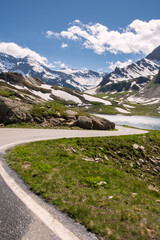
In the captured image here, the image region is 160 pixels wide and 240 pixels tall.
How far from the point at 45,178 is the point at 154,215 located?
616cm

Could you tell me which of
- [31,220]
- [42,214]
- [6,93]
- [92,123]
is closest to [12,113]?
[92,123]

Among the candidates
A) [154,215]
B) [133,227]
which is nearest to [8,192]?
[133,227]

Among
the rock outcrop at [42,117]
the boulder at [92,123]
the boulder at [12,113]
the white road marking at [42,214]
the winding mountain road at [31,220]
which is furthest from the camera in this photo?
the boulder at [92,123]

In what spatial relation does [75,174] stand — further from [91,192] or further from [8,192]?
[8,192]

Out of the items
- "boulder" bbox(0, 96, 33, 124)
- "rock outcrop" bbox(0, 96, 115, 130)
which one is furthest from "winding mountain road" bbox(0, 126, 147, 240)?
"rock outcrop" bbox(0, 96, 115, 130)

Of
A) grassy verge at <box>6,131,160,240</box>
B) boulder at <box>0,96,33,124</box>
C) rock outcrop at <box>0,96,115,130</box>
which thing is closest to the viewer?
grassy verge at <box>6,131,160,240</box>

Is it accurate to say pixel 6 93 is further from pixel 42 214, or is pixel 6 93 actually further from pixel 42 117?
pixel 42 214

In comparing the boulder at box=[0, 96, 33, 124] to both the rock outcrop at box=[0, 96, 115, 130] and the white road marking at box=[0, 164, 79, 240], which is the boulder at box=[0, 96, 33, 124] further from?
the white road marking at box=[0, 164, 79, 240]

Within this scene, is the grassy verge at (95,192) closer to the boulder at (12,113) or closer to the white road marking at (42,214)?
the white road marking at (42,214)

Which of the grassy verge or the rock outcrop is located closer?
the grassy verge

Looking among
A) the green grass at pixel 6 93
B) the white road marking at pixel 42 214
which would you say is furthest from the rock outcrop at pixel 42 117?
the green grass at pixel 6 93

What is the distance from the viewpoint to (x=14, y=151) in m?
13.5

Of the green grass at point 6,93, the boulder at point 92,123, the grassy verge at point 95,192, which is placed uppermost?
the green grass at point 6,93

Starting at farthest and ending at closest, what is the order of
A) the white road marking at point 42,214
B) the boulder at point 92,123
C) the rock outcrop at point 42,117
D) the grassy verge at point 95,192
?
the boulder at point 92,123
the rock outcrop at point 42,117
the grassy verge at point 95,192
the white road marking at point 42,214
